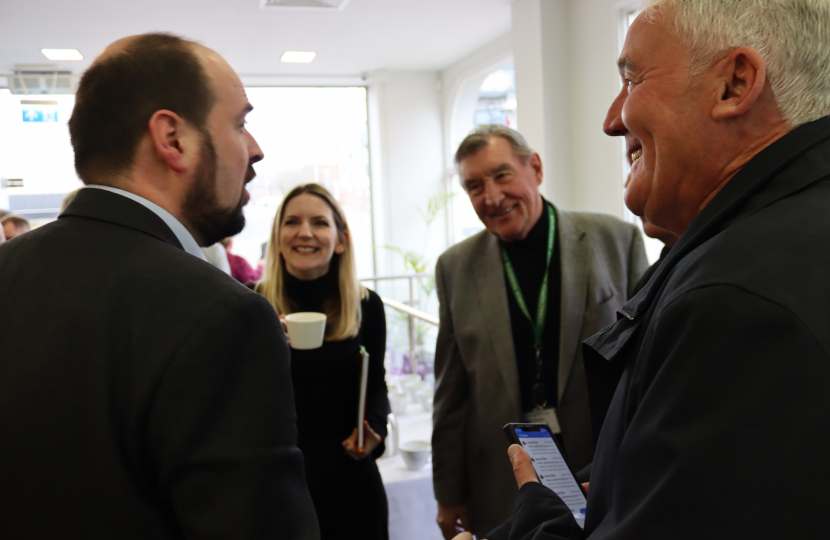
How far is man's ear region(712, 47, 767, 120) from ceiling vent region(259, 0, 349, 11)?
4.76 metres

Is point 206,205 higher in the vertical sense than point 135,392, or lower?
higher

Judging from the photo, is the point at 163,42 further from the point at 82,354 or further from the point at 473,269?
the point at 473,269

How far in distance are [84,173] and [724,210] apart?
824 millimetres

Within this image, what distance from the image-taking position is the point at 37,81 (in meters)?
6.55

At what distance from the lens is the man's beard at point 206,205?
2.83ft

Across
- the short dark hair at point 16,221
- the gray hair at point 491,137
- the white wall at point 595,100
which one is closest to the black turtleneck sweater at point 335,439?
the gray hair at point 491,137

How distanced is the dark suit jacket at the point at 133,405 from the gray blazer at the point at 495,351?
1.02m

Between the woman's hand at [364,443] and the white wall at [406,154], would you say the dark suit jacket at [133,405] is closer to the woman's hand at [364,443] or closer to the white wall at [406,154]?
the woman's hand at [364,443]

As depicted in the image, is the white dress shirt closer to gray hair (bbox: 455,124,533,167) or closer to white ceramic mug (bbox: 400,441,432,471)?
gray hair (bbox: 455,124,533,167)

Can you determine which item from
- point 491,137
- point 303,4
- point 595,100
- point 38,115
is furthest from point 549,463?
point 38,115

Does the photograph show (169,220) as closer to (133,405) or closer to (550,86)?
(133,405)

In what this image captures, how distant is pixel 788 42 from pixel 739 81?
0.06 meters

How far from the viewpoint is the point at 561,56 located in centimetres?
496

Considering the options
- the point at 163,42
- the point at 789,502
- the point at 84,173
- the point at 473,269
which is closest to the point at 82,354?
the point at 84,173
